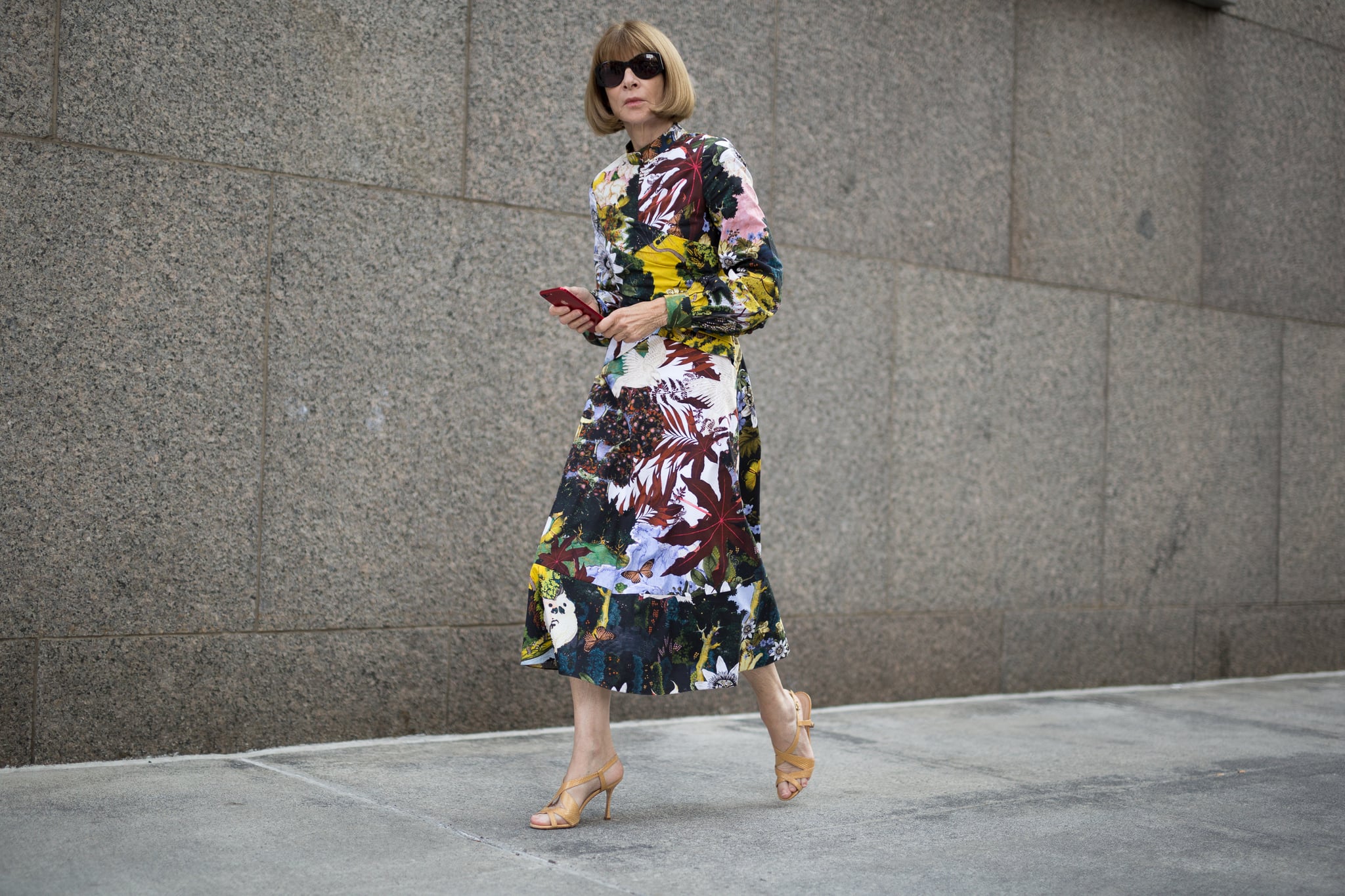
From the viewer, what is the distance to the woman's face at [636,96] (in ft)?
10.8

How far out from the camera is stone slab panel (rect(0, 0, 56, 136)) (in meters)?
3.64

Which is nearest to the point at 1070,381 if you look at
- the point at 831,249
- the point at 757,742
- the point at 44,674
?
the point at 831,249

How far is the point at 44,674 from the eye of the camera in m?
3.67

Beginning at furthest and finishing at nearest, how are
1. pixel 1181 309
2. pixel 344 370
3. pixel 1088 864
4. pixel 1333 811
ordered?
pixel 1181 309 < pixel 344 370 < pixel 1333 811 < pixel 1088 864

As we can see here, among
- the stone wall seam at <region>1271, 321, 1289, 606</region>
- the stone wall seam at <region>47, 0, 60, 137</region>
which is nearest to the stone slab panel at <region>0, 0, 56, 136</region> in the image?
the stone wall seam at <region>47, 0, 60, 137</region>

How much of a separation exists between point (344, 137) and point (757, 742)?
2.26 metres

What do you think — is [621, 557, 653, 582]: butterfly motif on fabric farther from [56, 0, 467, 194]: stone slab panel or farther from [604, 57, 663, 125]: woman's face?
[56, 0, 467, 194]: stone slab panel

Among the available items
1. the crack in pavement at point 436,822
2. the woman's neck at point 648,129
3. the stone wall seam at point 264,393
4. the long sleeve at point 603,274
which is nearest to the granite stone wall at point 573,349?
the stone wall seam at point 264,393

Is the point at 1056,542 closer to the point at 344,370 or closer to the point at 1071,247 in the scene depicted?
the point at 1071,247

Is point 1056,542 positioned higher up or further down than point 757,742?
higher up

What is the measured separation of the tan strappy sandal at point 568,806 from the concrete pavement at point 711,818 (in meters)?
0.03

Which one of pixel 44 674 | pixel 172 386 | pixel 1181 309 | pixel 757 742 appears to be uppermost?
pixel 1181 309

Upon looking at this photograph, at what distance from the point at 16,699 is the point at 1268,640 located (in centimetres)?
547

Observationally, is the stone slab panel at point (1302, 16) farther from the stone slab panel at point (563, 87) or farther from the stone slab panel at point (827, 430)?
the stone slab panel at point (563, 87)
